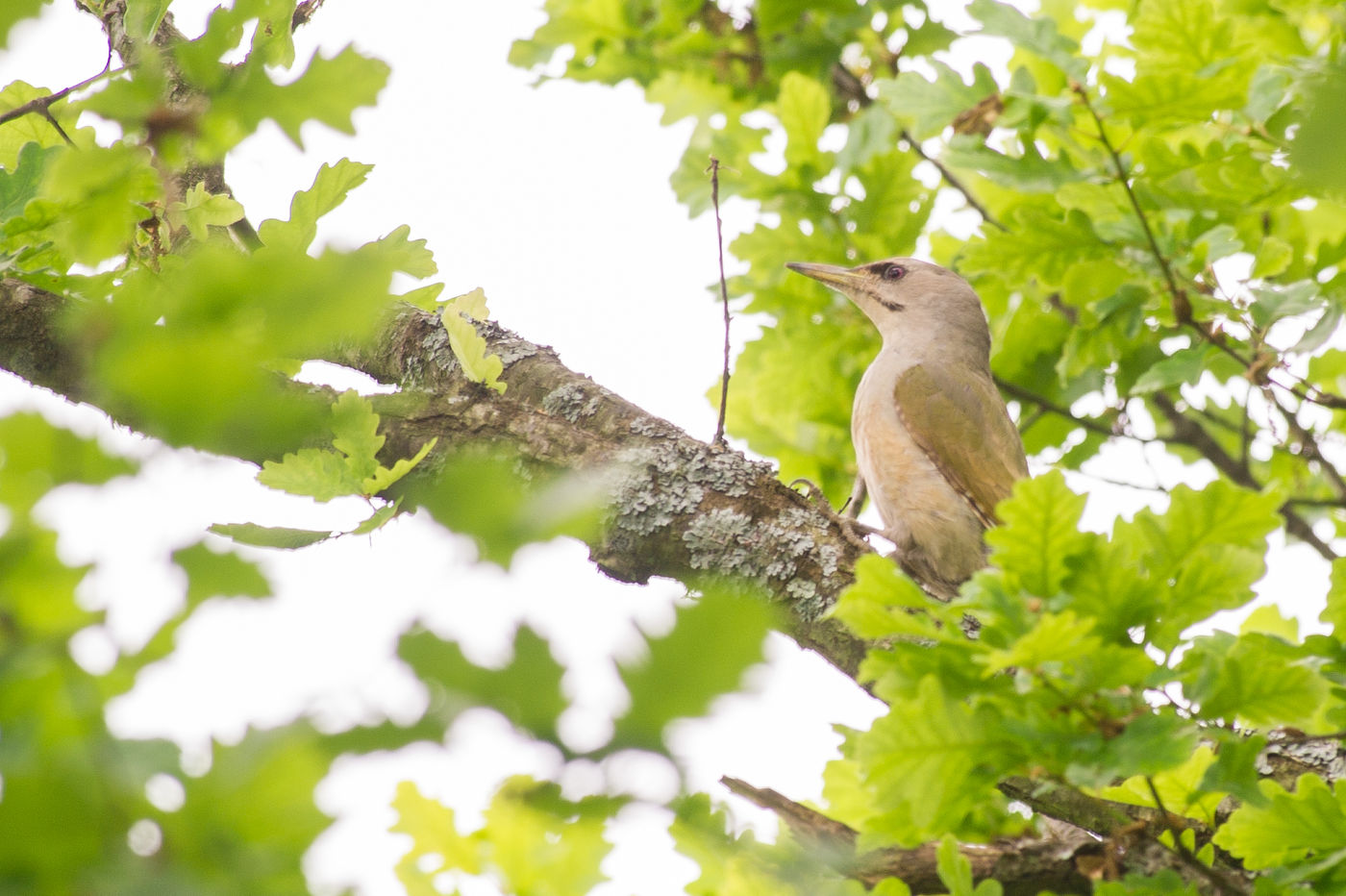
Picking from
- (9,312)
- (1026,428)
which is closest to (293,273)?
(9,312)

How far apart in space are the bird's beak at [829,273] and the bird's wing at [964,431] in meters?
0.51

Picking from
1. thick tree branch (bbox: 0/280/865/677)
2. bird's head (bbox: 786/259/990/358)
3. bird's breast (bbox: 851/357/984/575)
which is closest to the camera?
thick tree branch (bbox: 0/280/865/677)

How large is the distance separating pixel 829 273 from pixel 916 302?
2.60 ft

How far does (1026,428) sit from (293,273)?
16.7 feet

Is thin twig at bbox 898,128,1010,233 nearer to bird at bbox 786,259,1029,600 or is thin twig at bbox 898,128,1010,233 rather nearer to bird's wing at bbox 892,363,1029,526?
bird at bbox 786,259,1029,600

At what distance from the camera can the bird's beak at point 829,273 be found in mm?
5480

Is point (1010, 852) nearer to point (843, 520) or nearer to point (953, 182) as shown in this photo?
point (843, 520)

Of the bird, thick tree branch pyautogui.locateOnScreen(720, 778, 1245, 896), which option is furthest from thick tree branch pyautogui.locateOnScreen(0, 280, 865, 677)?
the bird

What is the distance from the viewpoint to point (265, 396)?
38.5 inches

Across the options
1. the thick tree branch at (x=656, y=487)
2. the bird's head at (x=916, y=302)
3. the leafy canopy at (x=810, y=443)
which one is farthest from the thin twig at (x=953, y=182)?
the thick tree branch at (x=656, y=487)

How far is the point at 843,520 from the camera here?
4527 mm

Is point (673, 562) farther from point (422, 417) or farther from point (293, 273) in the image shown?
point (293, 273)

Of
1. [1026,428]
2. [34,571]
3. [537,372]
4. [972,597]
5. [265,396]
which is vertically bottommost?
[34,571]

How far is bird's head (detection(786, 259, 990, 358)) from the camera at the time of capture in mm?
5800
